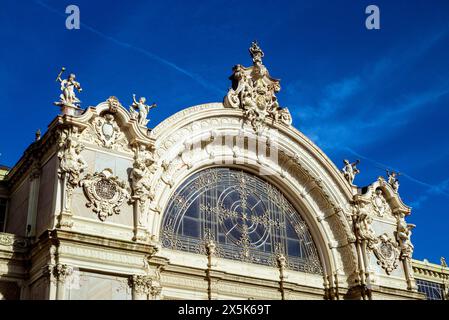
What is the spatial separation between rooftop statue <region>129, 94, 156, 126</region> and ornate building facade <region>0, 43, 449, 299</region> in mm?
54

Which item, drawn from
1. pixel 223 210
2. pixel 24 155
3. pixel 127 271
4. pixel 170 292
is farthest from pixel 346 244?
pixel 24 155

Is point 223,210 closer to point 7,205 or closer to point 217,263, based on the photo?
point 217,263

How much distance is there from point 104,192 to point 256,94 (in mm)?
10621

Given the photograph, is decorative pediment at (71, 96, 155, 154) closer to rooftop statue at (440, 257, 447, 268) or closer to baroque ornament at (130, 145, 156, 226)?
baroque ornament at (130, 145, 156, 226)

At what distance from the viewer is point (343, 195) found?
112 ft

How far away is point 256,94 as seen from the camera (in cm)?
3312

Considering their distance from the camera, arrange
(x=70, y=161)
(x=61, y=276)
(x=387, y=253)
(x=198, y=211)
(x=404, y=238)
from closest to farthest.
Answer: (x=61, y=276)
(x=70, y=161)
(x=198, y=211)
(x=387, y=253)
(x=404, y=238)

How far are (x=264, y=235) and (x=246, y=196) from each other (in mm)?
2021

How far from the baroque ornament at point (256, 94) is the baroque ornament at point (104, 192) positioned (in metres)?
8.00

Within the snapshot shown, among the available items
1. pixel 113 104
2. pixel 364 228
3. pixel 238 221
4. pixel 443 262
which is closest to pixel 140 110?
pixel 113 104

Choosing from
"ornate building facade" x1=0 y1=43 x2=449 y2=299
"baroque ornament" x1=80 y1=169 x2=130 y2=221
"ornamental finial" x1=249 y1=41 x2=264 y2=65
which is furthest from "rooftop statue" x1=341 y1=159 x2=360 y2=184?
"baroque ornament" x1=80 y1=169 x2=130 y2=221

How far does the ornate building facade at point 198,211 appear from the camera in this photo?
24641mm

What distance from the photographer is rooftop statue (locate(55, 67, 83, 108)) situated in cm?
2636

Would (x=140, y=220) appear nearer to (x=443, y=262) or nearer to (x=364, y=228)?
(x=364, y=228)
